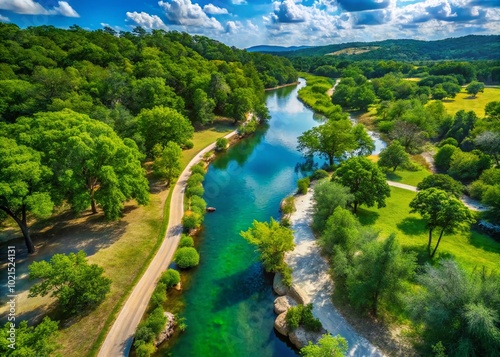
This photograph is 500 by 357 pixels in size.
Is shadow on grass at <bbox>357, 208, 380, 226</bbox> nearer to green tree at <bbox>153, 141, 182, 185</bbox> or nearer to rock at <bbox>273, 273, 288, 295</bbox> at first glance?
rock at <bbox>273, 273, 288, 295</bbox>

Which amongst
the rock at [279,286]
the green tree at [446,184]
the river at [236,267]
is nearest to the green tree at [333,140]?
the river at [236,267]

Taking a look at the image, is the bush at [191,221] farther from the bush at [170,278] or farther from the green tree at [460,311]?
the green tree at [460,311]

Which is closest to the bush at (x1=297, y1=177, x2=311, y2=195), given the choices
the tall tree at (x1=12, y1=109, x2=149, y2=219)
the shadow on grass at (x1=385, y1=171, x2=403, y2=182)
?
the shadow on grass at (x1=385, y1=171, x2=403, y2=182)

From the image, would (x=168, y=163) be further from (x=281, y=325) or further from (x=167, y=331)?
(x=281, y=325)

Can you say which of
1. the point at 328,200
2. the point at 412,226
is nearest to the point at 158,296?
the point at 328,200

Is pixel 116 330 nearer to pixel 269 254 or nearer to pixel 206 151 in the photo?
pixel 269 254

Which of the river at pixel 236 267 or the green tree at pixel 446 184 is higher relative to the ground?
the green tree at pixel 446 184
